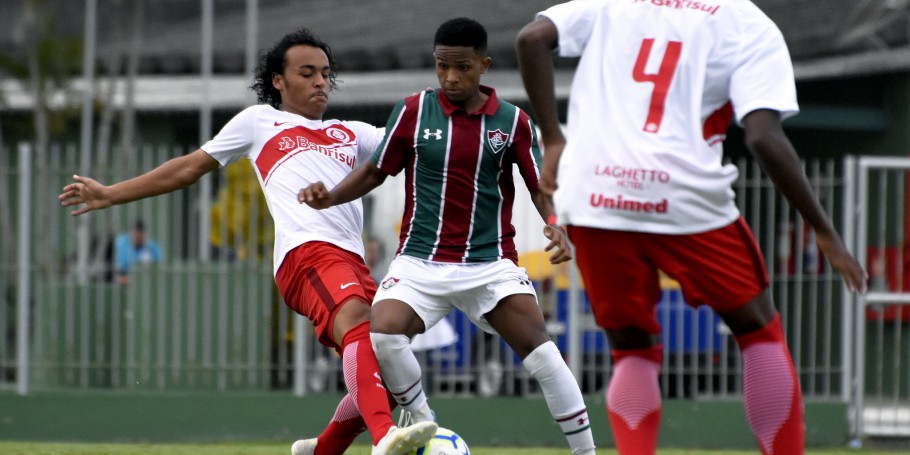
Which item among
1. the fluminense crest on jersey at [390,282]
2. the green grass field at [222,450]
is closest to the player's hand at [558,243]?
the fluminense crest on jersey at [390,282]

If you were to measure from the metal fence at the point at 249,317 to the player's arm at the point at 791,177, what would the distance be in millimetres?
6744

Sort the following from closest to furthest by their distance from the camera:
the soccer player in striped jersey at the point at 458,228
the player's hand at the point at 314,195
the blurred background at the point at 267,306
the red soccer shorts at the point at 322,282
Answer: the player's hand at the point at 314,195
the soccer player in striped jersey at the point at 458,228
the red soccer shorts at the point at 322,282
the blurred background at the point at 267,306

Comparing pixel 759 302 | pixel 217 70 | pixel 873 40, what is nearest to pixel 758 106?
pixel 759 302

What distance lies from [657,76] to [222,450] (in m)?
5.50

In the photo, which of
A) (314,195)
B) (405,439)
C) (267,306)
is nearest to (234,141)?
(314,195)

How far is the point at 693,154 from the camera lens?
4.39 metres

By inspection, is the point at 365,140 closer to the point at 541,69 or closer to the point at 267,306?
the point at 541,69

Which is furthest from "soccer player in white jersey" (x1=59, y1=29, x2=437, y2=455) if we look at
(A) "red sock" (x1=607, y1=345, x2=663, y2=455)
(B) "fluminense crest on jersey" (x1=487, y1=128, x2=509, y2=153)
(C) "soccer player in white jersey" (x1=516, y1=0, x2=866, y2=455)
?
(C) "soccer player in white jersey" (x1=516, y1=0, x2=866, y2=455)

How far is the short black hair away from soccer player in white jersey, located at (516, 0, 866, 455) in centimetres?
146

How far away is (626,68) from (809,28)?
13014mm

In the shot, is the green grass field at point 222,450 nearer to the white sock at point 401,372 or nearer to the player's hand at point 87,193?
the player's hand at point 87,193

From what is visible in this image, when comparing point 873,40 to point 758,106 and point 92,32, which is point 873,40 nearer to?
point 92,32

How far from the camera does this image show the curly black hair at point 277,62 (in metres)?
6.80

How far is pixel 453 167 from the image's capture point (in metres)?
6.09
